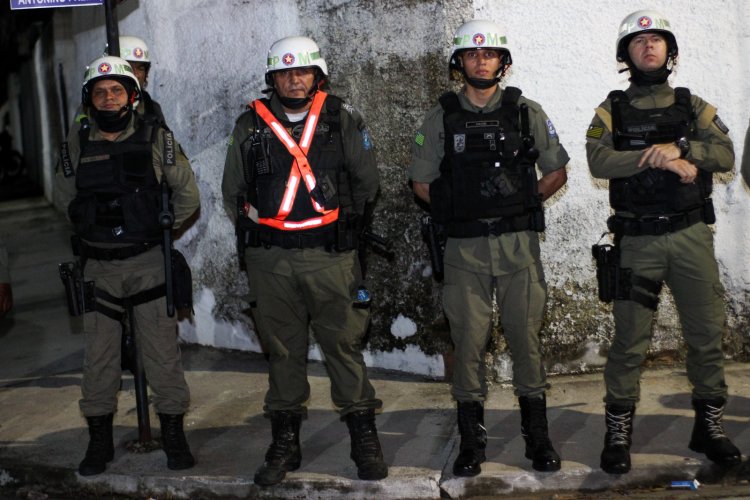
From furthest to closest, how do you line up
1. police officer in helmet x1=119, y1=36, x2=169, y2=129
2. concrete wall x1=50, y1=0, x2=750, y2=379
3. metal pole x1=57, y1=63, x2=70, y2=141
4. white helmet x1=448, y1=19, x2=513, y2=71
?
metal pole x1=57, y1=63, x2=70, y2=141 → police officer in helmet x1=119, y1=36, x2=169, y2=129 → concrete wall x1=50, y1=0, x2=750, y2=379 → white helmet x1=448, y1=19, x2=513, y2=71

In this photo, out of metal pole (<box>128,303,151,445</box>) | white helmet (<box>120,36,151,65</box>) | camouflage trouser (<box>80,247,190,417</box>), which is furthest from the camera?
white helmet (<box>120,36,151,65</box>)

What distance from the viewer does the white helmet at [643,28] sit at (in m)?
4.94

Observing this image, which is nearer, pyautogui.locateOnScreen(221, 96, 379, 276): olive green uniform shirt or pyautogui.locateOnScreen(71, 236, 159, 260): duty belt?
pyautogui.locateOnScreen(221, 96, 379, 276): olive green uniform shirt

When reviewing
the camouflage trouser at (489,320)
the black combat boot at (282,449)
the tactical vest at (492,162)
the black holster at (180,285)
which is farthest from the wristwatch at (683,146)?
the black holster at (180,285)

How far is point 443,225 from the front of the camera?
5.27m

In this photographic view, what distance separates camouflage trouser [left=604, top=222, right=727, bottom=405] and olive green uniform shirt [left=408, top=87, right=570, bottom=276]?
504mm

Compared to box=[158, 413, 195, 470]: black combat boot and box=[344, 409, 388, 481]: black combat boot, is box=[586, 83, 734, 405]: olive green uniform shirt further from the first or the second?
box=[158, 413, 195, 470]: black combat boot

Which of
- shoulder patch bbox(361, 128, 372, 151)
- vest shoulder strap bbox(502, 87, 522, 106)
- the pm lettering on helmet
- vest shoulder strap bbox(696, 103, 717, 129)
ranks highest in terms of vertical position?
the pm lettering on helmet

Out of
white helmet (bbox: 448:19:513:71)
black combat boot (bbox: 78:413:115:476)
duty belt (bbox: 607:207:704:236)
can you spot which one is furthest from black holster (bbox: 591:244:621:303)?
black combat boot (bbox: 78:413:115:476)

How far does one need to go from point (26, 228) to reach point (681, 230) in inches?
489

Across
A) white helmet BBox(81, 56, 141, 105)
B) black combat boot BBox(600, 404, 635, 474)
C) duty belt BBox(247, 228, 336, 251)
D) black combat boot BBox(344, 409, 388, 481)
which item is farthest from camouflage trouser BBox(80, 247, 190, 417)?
black combat boot BBox(600, 404, 635, 474)

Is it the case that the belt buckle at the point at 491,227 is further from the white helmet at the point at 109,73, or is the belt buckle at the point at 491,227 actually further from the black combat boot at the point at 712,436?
the white helmet at the point at 109,73

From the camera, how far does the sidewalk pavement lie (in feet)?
16.8

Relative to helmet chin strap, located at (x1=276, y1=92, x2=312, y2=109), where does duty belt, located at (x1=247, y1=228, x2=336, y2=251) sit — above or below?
below
